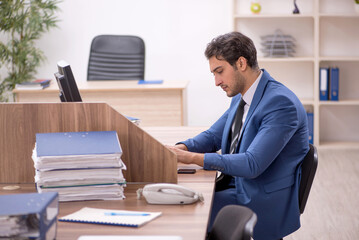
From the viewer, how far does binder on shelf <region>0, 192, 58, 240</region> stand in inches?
55.4

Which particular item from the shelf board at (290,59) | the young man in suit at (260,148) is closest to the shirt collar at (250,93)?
the young man in suit at (260,148)

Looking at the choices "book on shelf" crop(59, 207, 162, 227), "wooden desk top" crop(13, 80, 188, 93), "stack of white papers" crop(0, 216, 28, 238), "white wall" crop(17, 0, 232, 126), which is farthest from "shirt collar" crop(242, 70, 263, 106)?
"white wall" crop(17, 0, 232, 126)

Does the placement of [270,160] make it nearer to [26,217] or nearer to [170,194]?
[170,194]

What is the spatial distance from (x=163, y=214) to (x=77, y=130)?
0.53 meters

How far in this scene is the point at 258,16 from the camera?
19.1 feet

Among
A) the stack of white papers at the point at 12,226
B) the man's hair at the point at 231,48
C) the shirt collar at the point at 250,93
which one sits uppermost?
the man's hair at the point at 231,48

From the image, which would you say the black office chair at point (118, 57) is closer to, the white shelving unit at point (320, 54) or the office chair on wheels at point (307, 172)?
the white shelving unit at point (320, 54)

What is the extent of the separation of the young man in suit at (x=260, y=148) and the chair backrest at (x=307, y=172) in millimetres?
26

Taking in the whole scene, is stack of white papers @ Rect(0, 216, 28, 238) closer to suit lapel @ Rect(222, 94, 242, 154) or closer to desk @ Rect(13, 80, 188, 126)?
suit lapel @ Rect(222, 94, 242, 154)

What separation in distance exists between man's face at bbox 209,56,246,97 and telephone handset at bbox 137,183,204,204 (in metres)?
0.64

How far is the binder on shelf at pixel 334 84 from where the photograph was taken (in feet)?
19.0

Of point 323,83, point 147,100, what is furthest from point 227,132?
point 323,83

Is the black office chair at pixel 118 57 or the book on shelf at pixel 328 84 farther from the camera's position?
the book on shelf at pixel 328 84

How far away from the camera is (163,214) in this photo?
6.09 ft
